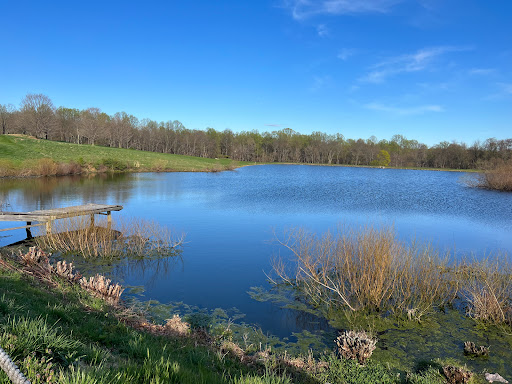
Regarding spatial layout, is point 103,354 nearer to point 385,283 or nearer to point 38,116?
point 385,283

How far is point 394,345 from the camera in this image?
7.57m

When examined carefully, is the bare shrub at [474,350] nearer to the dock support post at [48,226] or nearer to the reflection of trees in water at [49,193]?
the dock support post at [48,226]

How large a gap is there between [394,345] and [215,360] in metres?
4.37

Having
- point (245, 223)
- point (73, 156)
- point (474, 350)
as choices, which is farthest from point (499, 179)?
point (73, 156)

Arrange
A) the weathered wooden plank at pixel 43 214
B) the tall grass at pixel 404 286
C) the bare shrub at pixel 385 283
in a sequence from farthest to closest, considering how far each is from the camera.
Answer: the weathered wooden plank at pixel 43 214
the bare shrub at pixel 385 283
the tall grass at pixel 404 286

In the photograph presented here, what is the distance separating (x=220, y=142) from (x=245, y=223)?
103206mm

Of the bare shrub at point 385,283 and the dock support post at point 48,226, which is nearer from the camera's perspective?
the bare shrub at point 385,283

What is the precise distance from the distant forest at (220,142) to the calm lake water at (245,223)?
167 feet

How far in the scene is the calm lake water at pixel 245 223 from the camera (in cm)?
1059

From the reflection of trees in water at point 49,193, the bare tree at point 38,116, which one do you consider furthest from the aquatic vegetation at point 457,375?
the bare tree at point 38,116

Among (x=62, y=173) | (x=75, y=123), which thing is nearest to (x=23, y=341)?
(x=62, y=173)

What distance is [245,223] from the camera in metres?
20.5

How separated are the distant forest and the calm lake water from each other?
167 feet

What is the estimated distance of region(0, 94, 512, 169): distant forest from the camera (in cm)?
8094
